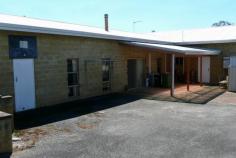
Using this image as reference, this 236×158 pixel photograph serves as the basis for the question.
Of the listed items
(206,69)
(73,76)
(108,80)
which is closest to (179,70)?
(206,69)

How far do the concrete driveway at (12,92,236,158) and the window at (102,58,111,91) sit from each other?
4425 mm

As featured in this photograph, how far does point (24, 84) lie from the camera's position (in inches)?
460

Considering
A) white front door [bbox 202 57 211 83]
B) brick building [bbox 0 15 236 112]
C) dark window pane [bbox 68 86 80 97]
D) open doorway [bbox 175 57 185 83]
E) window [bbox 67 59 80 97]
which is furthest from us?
open doorway [bbox 175 57 185 83]

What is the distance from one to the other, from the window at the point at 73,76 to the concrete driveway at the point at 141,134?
9.53 feet

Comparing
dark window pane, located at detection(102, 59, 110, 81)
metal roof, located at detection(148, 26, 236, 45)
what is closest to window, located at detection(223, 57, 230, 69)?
metal roof, located at detection(148, 26, 236, 45)

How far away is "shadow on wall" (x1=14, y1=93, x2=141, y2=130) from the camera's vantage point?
9969mm

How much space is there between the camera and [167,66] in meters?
23.6

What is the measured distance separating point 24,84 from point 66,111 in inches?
78.3

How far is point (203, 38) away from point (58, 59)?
13535 mm

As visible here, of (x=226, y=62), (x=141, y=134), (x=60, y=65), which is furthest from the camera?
(x=226, y=62)

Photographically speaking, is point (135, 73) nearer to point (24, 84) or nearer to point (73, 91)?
point (73, 91)

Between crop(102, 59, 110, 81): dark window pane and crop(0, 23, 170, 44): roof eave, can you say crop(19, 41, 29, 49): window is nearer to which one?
crop(0, 23, 170, 44): roof eave

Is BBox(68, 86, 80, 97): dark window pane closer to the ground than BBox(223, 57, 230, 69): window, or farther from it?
closer to the ground

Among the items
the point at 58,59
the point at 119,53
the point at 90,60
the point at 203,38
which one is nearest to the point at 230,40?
the point at 203,38
